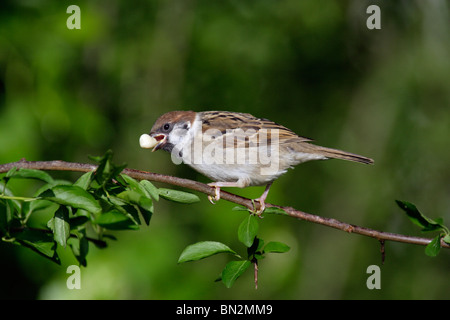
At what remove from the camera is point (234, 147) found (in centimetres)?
332

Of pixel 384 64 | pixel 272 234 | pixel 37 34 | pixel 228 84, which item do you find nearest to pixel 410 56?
pixel 384 64

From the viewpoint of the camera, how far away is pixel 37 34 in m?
3.96

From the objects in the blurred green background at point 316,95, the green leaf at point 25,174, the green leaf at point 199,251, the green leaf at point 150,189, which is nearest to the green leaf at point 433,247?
the green leaf at point 199,251

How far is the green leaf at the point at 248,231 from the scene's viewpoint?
75.2 inches

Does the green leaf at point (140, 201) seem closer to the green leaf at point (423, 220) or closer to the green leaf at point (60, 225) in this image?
the green leaf at point (60, 225)

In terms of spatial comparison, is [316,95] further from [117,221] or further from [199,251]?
[117,221]

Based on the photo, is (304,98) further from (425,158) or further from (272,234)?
(272,234)

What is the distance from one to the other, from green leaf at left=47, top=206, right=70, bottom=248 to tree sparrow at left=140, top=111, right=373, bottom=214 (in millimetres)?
1482

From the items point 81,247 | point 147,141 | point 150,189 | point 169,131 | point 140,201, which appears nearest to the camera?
point 140,201

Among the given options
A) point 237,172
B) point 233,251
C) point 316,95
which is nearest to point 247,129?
point 237,172

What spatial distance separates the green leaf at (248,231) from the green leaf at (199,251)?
0.10 metres

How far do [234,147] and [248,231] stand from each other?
4.70 feet

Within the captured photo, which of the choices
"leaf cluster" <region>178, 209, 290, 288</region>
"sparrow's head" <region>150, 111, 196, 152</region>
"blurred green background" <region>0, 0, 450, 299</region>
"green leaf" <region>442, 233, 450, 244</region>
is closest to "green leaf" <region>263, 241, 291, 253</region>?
"leaf cluster" <region>178, 209, 290, 288</region>

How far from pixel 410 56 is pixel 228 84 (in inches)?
85.0
